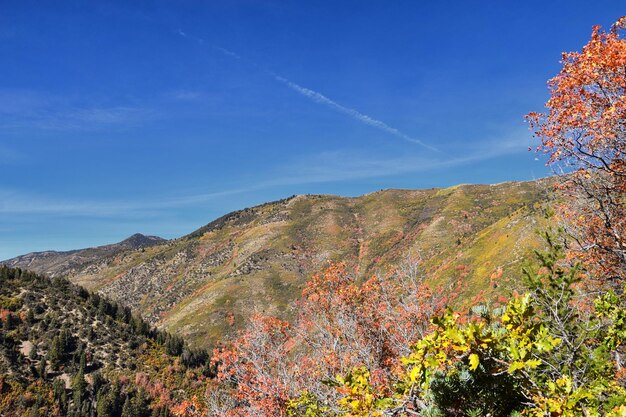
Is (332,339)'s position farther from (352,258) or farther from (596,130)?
(352,258)

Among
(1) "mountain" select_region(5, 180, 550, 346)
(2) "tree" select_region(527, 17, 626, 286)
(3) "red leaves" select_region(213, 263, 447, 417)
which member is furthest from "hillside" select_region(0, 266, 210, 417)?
(2) "tree" select_region(527, 17, 626, 286)

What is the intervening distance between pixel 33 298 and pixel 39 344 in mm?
12330

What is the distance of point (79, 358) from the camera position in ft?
206

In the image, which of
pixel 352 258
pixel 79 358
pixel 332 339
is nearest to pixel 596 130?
pixel 332 339

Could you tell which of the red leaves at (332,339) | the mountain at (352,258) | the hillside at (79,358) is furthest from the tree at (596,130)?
the hillside at (79,358)

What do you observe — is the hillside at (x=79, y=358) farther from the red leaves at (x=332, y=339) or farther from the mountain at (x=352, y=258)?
the red leaves at (x=332, y=339)

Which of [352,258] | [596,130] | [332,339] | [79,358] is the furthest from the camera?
[352,258]

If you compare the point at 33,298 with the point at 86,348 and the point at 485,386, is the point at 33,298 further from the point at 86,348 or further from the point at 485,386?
the point at 485,386

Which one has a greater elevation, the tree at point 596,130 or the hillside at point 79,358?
the tree at point 596,130

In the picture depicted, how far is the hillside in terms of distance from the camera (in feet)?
185

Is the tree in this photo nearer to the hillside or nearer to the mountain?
the mountain

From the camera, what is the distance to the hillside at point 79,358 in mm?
56281

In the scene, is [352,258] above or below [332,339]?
above

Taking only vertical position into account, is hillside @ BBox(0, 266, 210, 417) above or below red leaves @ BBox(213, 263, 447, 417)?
below
